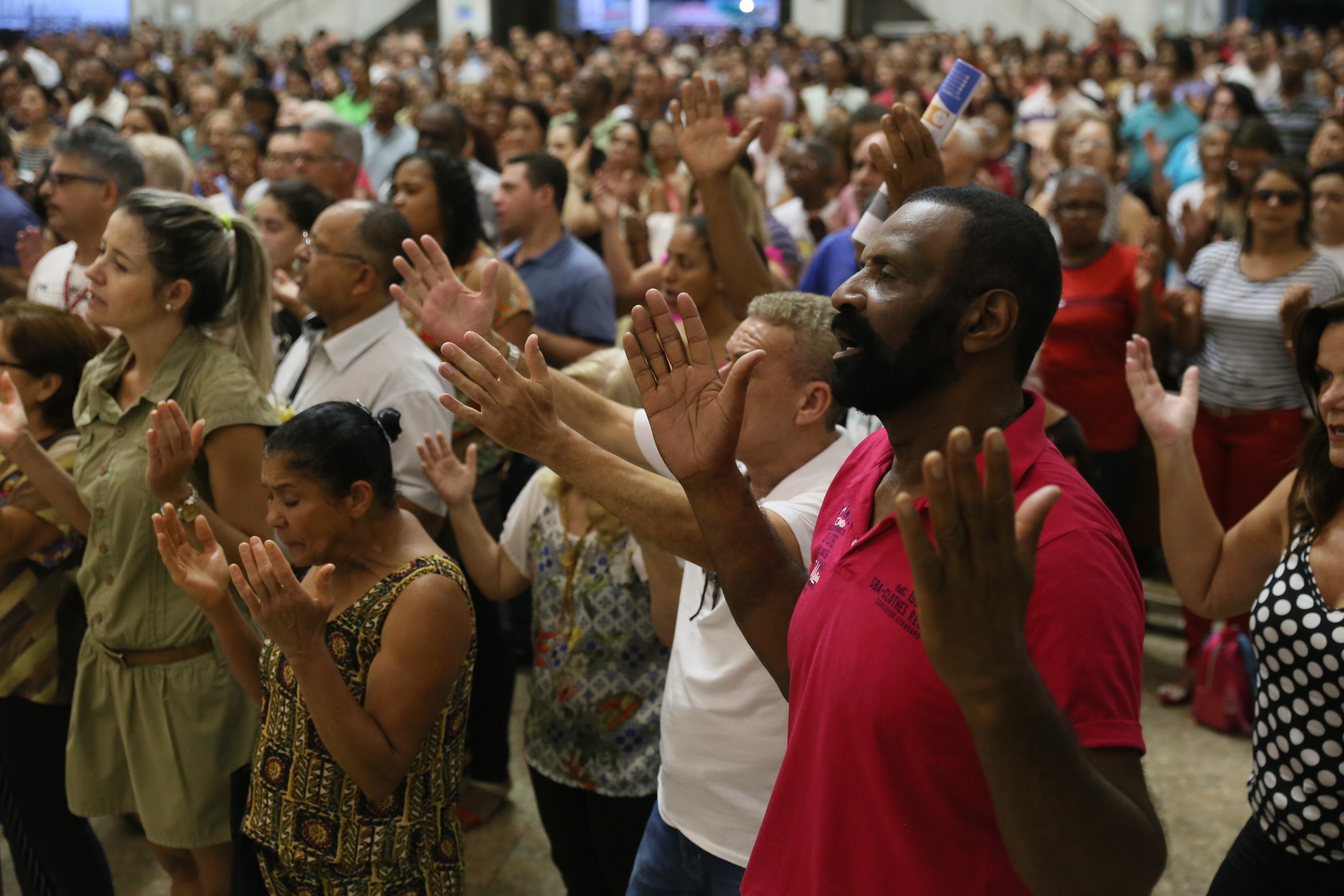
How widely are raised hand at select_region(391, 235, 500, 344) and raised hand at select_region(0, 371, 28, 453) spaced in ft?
3.32

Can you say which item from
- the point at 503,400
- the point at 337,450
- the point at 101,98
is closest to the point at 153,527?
the point at 337,450

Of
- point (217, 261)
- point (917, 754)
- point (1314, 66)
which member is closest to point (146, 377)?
point (217, 261)

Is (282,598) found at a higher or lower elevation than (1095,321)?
higher

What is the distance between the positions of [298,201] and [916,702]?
3.24 metres

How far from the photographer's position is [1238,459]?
4.28 meters

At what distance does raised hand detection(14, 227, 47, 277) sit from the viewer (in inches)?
169

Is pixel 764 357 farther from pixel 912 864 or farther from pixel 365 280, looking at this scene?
pixel 365 280

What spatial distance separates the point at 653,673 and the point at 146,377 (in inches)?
52.9

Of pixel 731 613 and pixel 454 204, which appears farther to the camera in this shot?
pixel 454 204

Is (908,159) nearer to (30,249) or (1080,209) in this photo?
(1080,209)

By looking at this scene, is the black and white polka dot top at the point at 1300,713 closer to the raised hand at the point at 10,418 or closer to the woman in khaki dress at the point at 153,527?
the woman in khaki dress at the point at 153,527

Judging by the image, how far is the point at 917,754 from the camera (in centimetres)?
130

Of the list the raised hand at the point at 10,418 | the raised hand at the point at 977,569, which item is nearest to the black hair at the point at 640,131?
the raised hand at the point at 10,418

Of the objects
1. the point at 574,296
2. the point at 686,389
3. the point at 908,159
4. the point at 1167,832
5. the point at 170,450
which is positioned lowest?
the point at 1167,832
